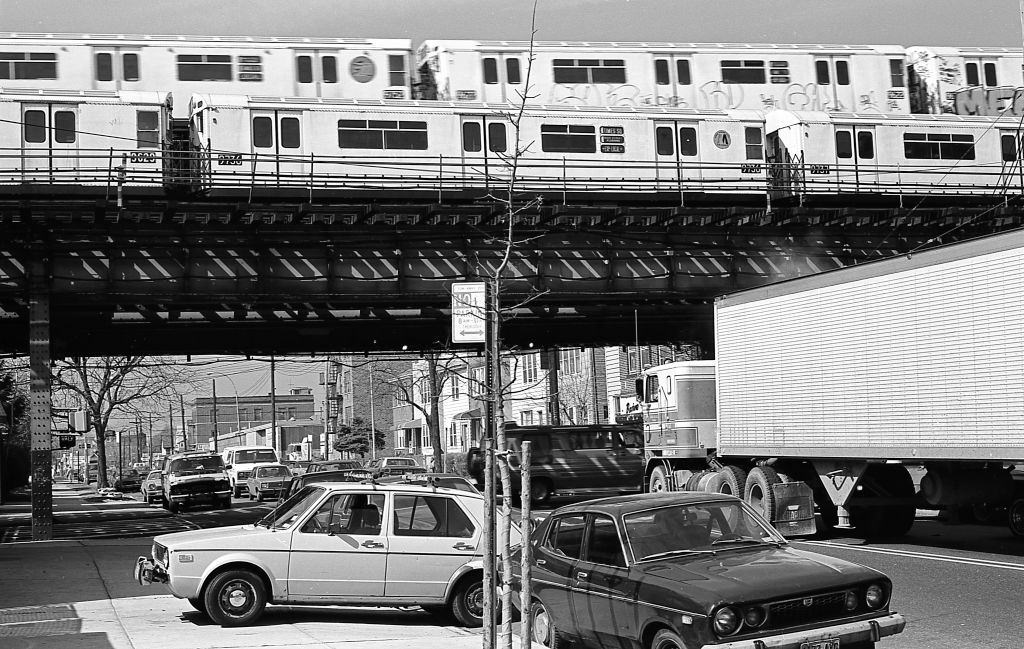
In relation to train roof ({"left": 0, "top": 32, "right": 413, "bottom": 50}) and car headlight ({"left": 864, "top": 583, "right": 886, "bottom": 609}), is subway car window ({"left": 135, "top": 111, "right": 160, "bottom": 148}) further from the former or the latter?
car headlight ({"left": 864, "top": 583, "right": 886, "bottom": 609})

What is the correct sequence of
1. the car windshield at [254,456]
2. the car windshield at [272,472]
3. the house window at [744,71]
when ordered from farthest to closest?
the car windshield at [254,456], the car windshield at [272,472], the house window at [744,71]

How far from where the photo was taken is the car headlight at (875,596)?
854 centimetres

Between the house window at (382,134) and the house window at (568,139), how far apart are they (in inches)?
132

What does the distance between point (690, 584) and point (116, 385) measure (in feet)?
186

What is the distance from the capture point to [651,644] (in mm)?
8633

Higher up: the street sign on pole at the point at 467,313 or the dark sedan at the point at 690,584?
the street sign on pole at the point at 467,313

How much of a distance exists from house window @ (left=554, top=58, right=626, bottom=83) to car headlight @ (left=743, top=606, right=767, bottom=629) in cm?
2720

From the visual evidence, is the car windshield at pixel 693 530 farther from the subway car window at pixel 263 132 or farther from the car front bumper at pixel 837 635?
the subway car window at pixel 263 132

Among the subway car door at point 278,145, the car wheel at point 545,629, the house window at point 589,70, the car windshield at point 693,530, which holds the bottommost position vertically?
the car wheel at point 545,629

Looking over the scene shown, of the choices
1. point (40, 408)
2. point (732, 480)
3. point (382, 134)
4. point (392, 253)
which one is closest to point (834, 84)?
point (382, 134)

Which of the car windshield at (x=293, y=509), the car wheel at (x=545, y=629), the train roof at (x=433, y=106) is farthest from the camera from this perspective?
the train roof at (x=433, y=106)

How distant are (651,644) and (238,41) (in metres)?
27.0

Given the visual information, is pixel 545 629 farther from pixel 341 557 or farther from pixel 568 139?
pixel 568 139

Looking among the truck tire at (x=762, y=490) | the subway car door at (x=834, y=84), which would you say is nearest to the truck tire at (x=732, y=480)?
the truck tire at (x=762, y=490)
